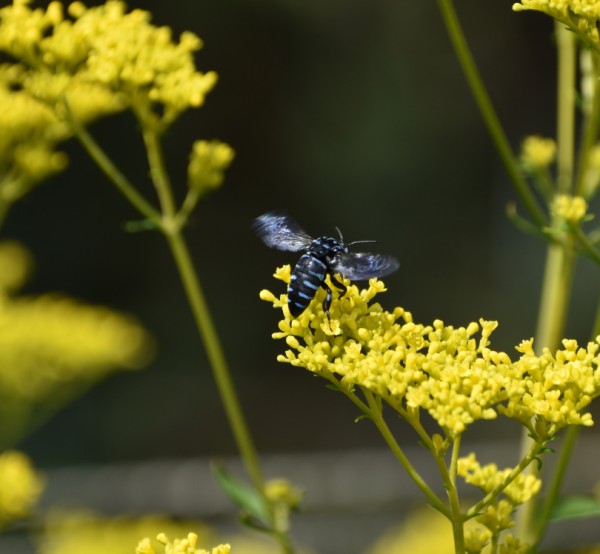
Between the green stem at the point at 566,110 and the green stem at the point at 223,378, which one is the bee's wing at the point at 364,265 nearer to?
the green stem at the point at 223,378

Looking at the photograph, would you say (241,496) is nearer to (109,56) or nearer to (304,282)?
(304,282)

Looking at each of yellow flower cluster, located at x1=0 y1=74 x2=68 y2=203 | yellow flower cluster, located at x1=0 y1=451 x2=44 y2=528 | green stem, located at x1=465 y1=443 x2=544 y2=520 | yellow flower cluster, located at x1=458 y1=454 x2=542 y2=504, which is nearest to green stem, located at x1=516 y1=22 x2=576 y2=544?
yellow flower cluster, located at x1=458 y1=454 x2=542 y2=504

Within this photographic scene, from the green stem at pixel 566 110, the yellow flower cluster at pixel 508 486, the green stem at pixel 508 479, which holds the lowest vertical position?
the green stem at pixel 508 479

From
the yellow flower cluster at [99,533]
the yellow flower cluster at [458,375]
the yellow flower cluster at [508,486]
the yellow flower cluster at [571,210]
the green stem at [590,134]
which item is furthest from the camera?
the yellow flower cluster at [99,533]

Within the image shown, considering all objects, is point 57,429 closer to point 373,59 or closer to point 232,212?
A: point 232,212

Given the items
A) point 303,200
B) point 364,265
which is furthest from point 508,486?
point 303,200

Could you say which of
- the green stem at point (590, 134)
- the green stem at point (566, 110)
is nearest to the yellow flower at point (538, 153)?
the green stem at point (566, 110)

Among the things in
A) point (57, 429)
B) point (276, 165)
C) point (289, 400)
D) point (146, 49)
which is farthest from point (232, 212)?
point (146, 49)
